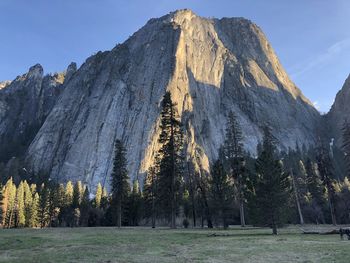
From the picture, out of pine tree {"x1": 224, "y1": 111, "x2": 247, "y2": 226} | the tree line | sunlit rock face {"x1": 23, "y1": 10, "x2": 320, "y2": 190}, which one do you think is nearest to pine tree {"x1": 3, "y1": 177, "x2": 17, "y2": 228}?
the tree line

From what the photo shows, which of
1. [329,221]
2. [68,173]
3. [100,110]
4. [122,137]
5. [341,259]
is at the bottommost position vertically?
[341,259]

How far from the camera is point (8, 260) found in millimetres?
17094

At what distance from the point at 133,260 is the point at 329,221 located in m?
84.0

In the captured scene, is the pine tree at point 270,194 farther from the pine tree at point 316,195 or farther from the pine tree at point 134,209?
the pine tree at point 134,209

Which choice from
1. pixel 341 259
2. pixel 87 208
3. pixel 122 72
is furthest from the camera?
pixel 122 72

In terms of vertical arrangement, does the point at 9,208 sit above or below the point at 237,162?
below

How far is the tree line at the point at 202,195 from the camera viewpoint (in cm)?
3700

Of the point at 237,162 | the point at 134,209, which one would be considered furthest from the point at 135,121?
the point at 237,162

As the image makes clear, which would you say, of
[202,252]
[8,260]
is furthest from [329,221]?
[8,260]

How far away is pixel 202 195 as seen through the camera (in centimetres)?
5506

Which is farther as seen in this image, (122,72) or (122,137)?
(122,72)

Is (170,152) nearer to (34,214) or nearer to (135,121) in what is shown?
(34,214)

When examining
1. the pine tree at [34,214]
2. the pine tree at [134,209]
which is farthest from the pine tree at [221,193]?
the pine tree at [34,214]

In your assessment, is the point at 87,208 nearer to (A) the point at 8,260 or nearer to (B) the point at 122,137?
(B) the point at 122,137
